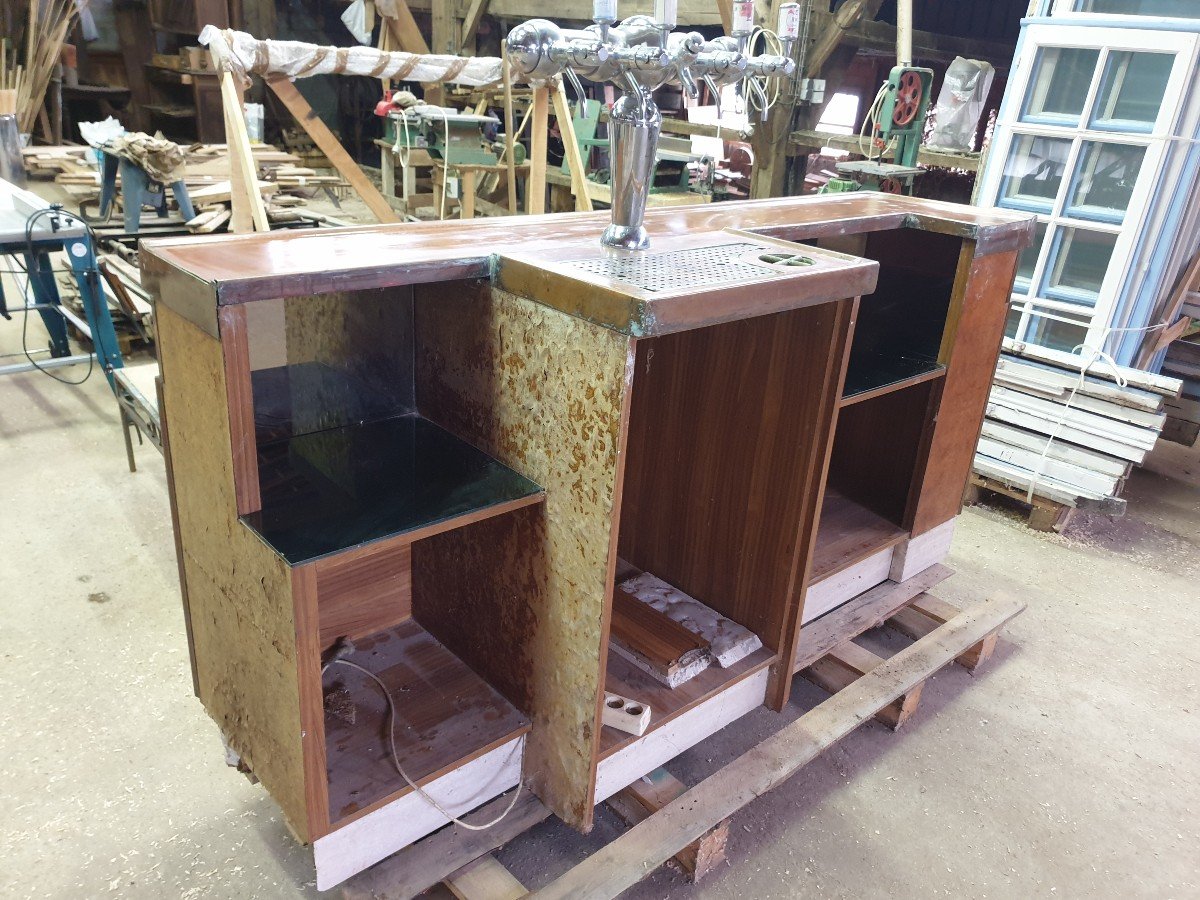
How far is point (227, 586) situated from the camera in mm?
1260

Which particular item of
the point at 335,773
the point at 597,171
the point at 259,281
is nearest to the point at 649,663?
the point at 335,773

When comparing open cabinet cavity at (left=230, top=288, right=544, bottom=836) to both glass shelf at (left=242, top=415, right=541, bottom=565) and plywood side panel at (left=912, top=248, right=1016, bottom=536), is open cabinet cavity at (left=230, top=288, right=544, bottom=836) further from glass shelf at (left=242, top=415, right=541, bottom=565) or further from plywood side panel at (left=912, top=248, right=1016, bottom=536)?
plywood side panel at (left=912, top=248, right=1016, bottom=536)

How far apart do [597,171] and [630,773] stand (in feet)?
16.2

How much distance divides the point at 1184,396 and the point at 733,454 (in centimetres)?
260

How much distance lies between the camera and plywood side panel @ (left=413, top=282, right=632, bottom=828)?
1.18 meters

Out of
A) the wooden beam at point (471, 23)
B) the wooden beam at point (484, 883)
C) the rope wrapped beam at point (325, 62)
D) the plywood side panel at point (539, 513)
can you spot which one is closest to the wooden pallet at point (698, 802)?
the wooden beam at point (484, 883)

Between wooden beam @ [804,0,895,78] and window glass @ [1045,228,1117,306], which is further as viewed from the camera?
wooden beam @ [804,0,895,78]

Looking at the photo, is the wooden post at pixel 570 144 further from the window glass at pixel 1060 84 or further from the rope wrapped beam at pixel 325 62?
the window glass at pixel 1060 84

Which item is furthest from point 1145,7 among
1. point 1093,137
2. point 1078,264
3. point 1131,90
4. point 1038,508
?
point 1038,508

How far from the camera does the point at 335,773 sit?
1335 mm

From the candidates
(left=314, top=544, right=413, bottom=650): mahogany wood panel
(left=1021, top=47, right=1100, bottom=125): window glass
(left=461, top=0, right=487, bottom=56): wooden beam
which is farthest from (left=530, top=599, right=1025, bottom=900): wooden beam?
(left=461, top=0, right=487, bottom=56): wooden beam

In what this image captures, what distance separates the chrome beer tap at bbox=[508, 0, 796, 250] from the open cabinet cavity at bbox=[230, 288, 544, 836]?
0.40 meters

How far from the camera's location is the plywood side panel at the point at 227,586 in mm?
1127

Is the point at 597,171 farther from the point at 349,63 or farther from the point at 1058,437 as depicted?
the point at 1058,437
